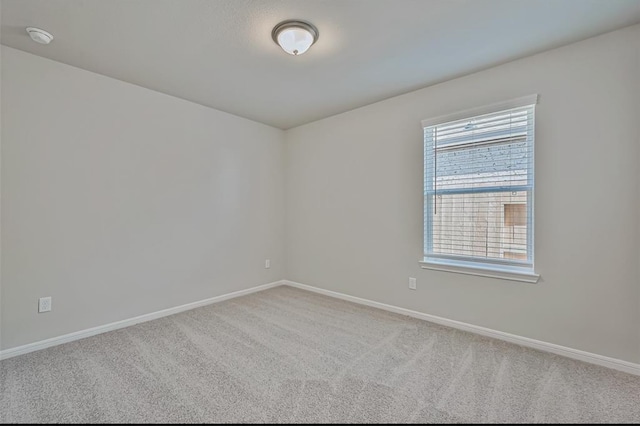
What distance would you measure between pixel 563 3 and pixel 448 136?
126 cm

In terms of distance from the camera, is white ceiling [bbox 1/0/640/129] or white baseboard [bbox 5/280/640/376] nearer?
white ceiling [bbox 1/0/640/129]

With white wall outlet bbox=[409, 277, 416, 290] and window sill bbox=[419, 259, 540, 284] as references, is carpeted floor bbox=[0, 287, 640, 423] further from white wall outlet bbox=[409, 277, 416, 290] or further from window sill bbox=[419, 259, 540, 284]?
window sill bbox=[419, 259, 540, 284]

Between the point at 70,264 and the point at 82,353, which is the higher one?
the point at 70,264

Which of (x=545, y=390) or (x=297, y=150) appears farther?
(x=297, y=150)

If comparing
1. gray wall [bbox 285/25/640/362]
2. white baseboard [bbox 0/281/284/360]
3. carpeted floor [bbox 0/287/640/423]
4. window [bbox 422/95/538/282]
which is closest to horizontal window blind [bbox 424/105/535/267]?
window [bbox 422/95/538/282]

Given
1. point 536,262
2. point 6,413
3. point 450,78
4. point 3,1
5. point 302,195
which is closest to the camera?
point 6,413

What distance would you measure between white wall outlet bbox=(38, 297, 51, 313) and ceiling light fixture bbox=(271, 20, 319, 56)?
A: 286 cm

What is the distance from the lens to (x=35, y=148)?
7.88ft

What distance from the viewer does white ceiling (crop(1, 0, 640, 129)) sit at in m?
1.87

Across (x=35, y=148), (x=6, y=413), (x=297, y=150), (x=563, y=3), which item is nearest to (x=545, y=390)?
(x=563, y=3)

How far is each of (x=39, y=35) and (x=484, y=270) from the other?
4.01 meters

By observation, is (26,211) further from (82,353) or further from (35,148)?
(82,353)

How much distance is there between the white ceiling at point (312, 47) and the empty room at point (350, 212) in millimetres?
20

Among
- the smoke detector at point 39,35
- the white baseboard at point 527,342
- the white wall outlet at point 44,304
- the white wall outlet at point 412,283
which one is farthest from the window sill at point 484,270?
the smoke detector at point 39,35
